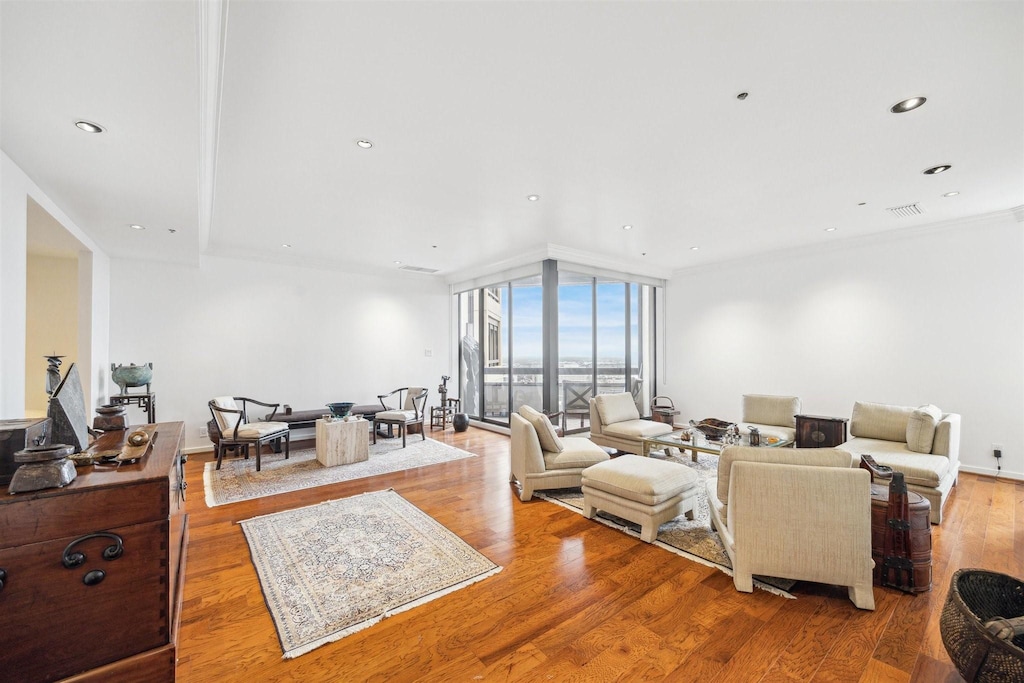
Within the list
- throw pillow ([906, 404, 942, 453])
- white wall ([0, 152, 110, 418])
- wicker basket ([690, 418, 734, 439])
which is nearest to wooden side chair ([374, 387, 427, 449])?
white wall ([0, 152, 110, 418])

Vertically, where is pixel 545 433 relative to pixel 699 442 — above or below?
Answer: above

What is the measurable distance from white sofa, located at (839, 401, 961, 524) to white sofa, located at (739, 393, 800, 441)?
654mm

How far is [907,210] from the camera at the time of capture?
424cm

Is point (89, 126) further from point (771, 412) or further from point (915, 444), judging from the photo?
point (771, 412)

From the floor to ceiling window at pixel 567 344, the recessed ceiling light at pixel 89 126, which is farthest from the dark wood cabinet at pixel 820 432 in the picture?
the recessed ceiling light at pixel 89 126

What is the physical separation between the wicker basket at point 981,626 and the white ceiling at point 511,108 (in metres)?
2.44

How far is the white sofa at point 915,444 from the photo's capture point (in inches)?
129

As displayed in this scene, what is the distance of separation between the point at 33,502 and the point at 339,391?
18.4 ft

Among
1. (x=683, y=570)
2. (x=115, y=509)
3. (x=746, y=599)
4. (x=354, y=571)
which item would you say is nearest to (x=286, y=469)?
(x=354, y=571)

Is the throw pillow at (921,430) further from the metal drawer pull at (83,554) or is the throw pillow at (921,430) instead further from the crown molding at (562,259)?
the metal drawer pull at (83,554)

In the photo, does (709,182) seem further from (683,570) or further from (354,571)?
(354,571)

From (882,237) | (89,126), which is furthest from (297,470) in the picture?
(882,237)

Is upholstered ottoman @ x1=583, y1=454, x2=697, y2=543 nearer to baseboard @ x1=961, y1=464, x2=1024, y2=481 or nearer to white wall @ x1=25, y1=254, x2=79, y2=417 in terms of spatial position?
baseboard @ x1=961, y1=464, x2=1024, y2=481

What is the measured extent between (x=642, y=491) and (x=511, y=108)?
2665 millimetres
